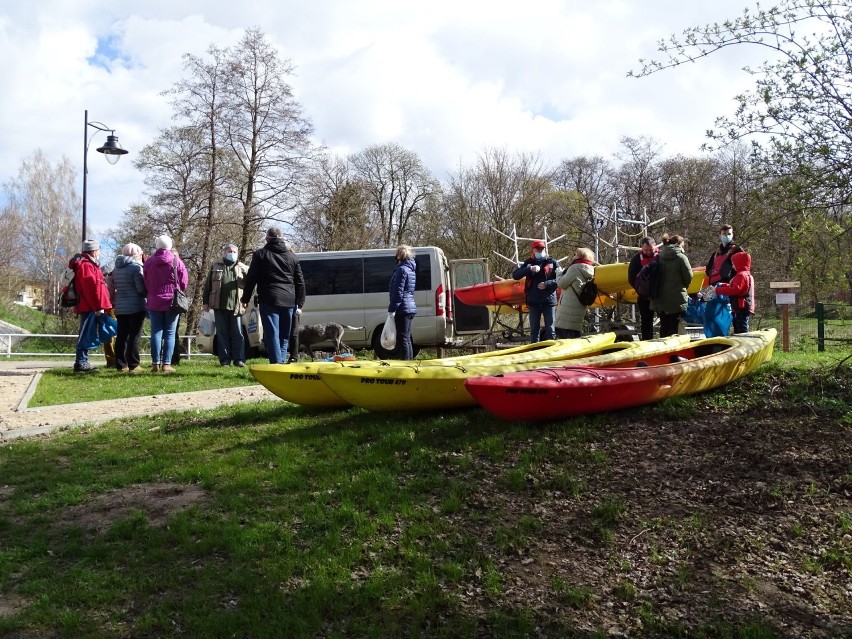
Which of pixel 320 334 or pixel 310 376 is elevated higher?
pixel 320 334

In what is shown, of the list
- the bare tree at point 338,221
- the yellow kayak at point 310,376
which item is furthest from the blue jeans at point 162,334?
the bare tree at point 338,221

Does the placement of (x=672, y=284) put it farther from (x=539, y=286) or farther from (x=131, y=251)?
(x=131, y=251)

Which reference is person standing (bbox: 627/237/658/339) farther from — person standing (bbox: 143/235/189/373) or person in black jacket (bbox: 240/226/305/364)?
person standing (bbox: 143/235/189/373)

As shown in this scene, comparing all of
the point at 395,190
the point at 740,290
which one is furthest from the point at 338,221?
the point at 740,290

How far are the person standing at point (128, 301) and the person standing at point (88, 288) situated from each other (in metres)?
0.18

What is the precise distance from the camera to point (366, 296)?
42.6ft

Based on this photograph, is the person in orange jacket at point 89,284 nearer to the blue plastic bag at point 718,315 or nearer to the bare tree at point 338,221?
the blue plastic bag at point 718,315

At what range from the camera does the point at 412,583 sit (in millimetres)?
3303

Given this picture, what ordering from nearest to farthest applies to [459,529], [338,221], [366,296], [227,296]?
[459,529] < [227,296] < [366,296] < [338,221]

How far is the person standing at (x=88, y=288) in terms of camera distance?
9.32 meters

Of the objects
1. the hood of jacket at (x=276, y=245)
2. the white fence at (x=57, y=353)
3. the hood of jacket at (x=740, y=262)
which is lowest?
the white fence at (x=57, y=353)

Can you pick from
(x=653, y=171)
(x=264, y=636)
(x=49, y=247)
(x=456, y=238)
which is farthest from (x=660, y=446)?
(x=49, y=247)

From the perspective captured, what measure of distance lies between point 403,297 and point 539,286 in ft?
6.31

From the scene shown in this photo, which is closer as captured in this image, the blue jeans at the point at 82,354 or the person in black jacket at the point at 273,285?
the person in black jacket at the point at 273,285
